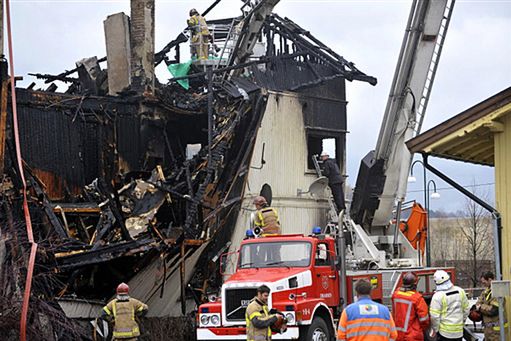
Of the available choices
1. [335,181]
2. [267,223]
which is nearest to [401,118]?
[335,181]

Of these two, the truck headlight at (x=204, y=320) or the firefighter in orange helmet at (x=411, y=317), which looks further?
the truck headlight at (x=204, y=320)

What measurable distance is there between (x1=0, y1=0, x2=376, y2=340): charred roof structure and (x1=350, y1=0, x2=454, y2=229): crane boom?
3.06 metres

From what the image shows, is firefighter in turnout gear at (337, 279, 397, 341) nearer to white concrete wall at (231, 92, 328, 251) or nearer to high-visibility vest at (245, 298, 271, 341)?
high-visibility vest at (245, 298, 271, 341)

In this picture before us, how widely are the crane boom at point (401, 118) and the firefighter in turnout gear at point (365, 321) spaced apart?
12.5 m

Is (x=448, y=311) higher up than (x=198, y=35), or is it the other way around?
(x=198, y=35)

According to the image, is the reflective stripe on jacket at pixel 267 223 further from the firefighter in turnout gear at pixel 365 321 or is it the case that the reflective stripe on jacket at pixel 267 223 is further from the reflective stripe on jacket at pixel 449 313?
the firefighter in turnout gear at pixel 365 321

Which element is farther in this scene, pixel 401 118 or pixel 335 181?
pixel 335 181

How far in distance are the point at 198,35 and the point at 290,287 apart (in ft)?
41.4

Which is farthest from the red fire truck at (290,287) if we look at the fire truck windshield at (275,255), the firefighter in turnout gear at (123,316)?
the firefighter in turnout gear at (123,316)

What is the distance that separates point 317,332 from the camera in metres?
14.7

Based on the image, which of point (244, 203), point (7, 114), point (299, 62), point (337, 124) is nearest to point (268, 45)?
point (299, 62)

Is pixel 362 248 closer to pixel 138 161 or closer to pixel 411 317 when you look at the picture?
pixel 138 161

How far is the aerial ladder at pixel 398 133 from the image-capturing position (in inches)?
830

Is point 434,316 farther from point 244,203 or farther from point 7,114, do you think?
point 244,203
